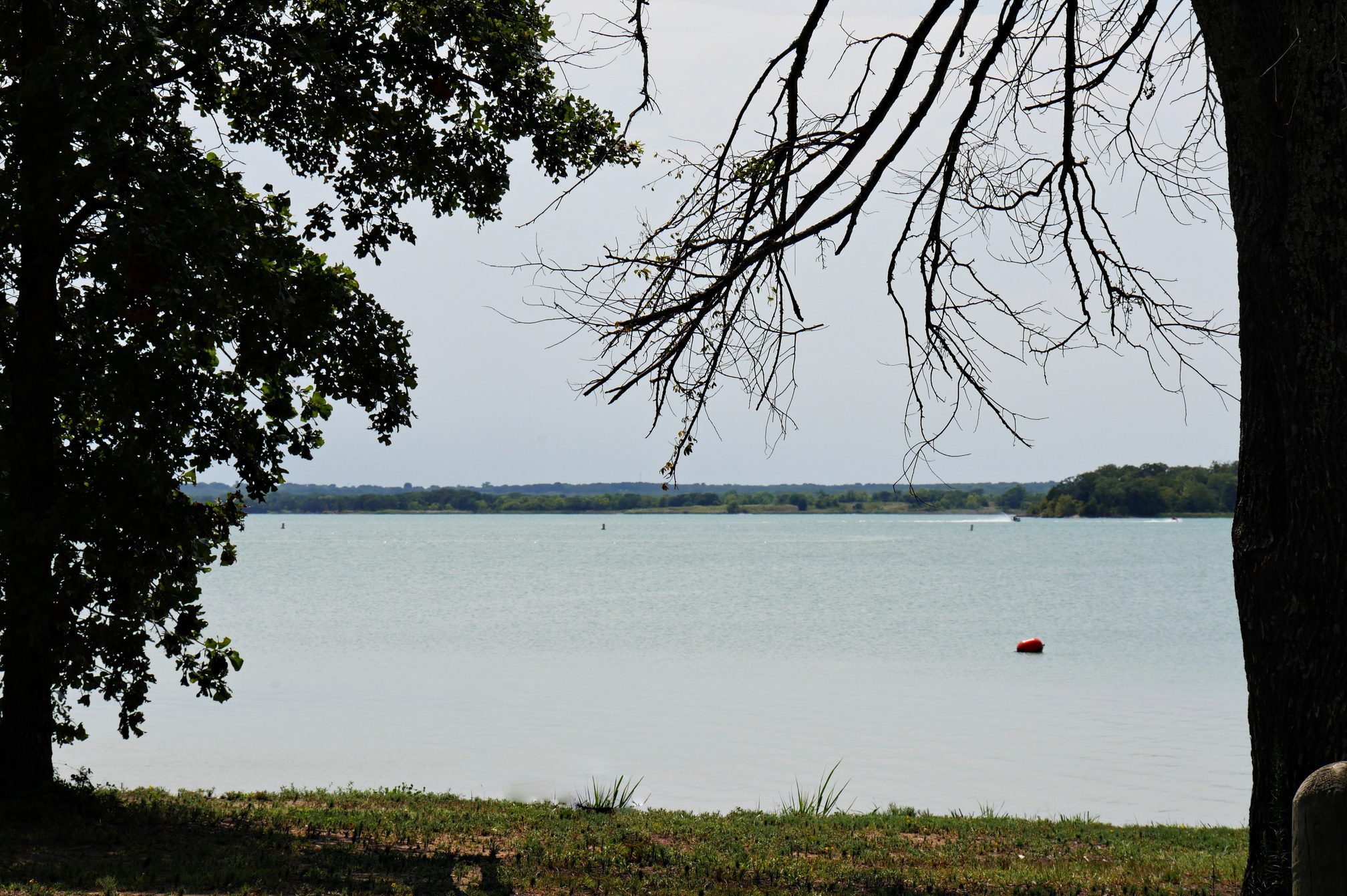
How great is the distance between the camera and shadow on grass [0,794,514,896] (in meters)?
6.91

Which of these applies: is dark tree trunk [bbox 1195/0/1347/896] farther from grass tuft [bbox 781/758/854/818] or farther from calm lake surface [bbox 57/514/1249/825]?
calm lake surface [bbox 57/514/1249/825]

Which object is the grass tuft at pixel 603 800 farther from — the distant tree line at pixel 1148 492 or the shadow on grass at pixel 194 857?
the distant tree line at pixel 1148 492

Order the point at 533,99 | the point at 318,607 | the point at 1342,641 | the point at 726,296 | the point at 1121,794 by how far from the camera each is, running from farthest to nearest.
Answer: the point at 318,607 < the point at 1121,794 < the point at 533,99 < the point at 726,296 < the point at 1342,641

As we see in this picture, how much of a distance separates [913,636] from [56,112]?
33342 millimetres

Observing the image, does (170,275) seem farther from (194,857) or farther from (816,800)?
(816,800)

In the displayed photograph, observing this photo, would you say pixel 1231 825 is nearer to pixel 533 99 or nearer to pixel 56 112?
pixel 533 99

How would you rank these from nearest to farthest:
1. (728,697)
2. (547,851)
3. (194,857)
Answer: (194,857) → (547,851) → (728,697)

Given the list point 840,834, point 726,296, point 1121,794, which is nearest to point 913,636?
point 1121,794

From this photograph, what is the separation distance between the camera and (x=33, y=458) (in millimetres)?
8812

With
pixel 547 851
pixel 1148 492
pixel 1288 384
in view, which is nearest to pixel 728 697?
pixel 547 851

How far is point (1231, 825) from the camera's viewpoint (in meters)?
13.4

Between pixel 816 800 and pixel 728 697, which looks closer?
pixel 816 800

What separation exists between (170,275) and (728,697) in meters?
18.2

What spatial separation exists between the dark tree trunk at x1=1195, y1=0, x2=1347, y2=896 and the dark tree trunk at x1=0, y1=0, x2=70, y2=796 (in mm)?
7811
